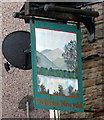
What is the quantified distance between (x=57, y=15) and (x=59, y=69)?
864mm

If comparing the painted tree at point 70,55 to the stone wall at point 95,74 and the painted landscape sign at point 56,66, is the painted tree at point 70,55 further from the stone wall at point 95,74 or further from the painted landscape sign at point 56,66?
the stone wall at point 95,74

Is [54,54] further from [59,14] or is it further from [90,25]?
[90,25]

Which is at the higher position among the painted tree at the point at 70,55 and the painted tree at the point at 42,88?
the painted tree at the point at 70,55

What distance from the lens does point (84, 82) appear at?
12148mm

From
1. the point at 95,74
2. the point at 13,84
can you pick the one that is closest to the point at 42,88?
the point at 13,84

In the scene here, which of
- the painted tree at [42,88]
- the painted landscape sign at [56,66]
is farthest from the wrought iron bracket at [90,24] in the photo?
the painted tree at [42,88]

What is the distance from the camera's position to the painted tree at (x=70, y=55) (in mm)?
11039

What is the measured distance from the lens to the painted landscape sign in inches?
419

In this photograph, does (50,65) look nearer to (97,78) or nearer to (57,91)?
(57,91)

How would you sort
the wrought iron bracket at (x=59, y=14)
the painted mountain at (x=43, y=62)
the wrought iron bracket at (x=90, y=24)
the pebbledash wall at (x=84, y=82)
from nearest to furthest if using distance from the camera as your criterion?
the painted mountain at (x=43, y=62), the wrought iron bracket at (x=59, y=14), the wrought iron bracket at (x=90, y=24), the pebbledash wall at (x=84, y=82)

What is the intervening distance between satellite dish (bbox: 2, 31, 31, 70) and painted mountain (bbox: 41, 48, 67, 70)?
730 millimetres

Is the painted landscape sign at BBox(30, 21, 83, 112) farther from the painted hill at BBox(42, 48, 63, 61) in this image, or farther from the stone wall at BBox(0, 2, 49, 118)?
the stone wall at BBox(0, 2, 49, 118)

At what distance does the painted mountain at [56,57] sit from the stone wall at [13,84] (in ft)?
4.15

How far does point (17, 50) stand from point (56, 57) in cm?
94
